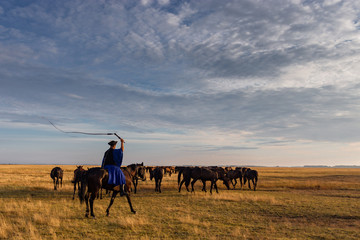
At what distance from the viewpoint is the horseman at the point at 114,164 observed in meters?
10.5

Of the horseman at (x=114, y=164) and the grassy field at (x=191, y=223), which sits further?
the horseman at (x=114, y=164)

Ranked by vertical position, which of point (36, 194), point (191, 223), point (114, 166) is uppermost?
point (114, 166)

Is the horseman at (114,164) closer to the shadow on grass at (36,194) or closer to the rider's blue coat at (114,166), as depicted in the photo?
the rider's blue coat at (114,166)

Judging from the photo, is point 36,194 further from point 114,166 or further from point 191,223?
point 191,223

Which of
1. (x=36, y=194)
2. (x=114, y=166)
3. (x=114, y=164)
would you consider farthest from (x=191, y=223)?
(x=36, y=194)

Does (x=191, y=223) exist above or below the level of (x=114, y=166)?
below

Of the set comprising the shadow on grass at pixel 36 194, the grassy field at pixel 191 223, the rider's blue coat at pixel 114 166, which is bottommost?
the shadow on grass at pixel 36 194

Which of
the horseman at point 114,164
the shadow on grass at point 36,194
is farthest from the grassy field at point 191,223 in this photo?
the shadow on grass at point 36,194

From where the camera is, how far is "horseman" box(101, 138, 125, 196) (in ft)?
34.6

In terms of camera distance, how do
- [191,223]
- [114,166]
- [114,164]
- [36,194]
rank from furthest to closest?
1. [36,194]
2. [114,164]
3. [114,166]
4. [191,223]

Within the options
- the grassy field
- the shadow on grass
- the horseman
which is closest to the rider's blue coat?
the horseman

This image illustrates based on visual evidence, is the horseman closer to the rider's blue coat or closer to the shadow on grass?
the rider's blue coat

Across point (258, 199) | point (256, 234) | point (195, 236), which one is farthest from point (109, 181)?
point (258, 199)

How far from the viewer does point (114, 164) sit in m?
10.9
